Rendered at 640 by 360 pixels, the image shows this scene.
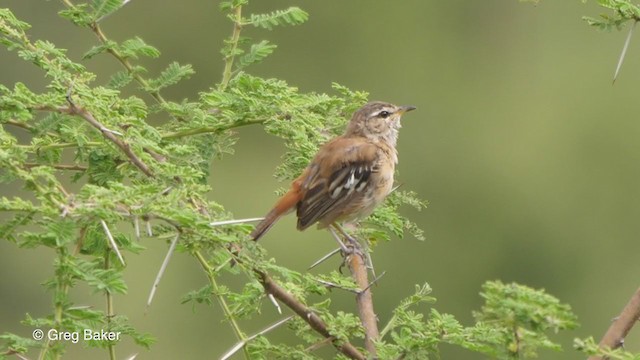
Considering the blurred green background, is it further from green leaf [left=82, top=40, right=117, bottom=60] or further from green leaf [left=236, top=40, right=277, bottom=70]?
green leaf [left=82, top=40, right=117, bottom=60]

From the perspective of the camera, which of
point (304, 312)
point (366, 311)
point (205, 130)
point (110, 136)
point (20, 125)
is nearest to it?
point (110, 136)

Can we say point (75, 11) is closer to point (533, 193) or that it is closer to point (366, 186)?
point (366, 186)

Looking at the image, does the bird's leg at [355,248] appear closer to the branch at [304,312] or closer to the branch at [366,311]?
the branch at [366,311]

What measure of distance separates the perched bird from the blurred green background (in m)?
9.84

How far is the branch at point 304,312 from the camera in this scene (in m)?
5.32

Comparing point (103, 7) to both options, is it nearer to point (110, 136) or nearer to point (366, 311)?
point (110, 136)

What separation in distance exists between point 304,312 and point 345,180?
195 centimetres

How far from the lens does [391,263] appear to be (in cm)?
2289

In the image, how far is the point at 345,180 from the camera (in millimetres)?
7480

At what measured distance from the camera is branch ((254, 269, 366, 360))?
5.32m

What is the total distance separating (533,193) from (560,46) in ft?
22.7

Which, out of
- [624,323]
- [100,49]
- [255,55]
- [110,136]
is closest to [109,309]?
[110,136]

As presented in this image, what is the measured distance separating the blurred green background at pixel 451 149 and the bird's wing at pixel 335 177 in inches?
394

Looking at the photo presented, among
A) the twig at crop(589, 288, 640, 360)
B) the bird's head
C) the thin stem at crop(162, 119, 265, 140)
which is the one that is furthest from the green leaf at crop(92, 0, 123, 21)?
the twig at crop(589, 288, 640, 360)
